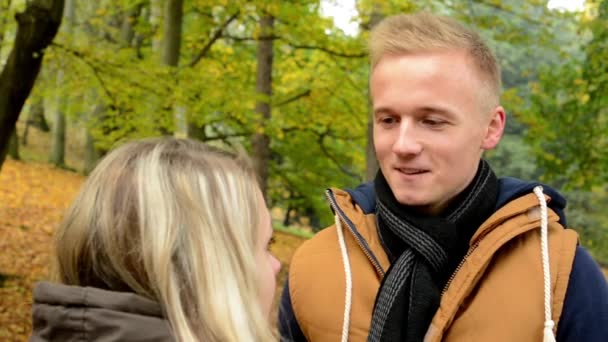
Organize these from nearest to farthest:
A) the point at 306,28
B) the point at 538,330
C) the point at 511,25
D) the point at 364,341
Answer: the point at 538,330 → the point at 364,341 → the point at 511,25 → the point at 306,28

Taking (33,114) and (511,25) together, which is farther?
(33,114)

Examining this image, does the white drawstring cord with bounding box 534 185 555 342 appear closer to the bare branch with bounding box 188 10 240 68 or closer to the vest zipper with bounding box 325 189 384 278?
the vest zipper with bounding box 325 189 384 278

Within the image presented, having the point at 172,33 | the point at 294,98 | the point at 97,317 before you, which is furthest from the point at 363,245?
the point at 294,98

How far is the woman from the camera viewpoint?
1.46 metres

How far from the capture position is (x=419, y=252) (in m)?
1.97

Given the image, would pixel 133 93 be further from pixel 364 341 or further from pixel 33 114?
pixel 33 114

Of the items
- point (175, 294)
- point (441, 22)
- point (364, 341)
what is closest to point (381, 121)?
point (441, 22)

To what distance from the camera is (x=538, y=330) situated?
181 cm

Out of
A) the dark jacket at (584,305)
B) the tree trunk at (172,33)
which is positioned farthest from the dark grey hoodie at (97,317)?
the tree trunk at (172,33)

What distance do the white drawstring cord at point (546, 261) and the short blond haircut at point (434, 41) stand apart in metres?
0.39

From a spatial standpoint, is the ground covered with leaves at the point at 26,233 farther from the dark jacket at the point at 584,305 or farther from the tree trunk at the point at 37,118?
the tree trunk at the point at 37,118

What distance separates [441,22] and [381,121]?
1.20 feet

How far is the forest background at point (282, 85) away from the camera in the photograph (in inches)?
322

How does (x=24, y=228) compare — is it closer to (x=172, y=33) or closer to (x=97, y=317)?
(x=172, y=33)
